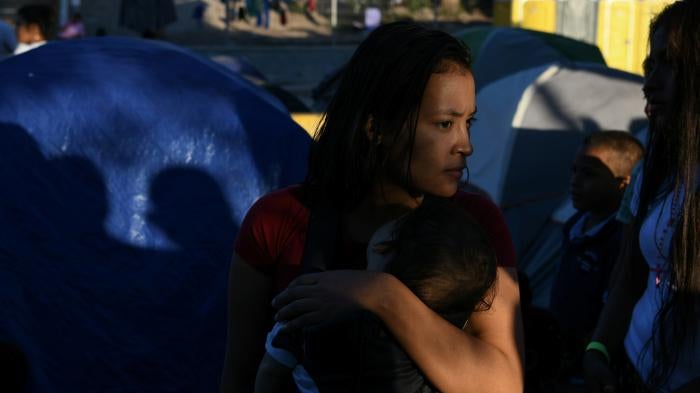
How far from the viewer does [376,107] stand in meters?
1.90

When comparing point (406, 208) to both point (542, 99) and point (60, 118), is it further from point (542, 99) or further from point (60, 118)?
point (542, 99)

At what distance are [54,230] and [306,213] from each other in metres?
2.11

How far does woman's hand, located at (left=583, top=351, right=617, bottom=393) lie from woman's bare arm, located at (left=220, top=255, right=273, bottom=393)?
0.85 meters

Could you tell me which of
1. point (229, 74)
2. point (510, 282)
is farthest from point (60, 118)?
point (510, 282)

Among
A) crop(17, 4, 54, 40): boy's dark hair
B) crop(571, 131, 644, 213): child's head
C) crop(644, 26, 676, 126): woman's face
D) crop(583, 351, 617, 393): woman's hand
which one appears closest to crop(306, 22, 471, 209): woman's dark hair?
crop(644, 26, 676, 126): woman's face

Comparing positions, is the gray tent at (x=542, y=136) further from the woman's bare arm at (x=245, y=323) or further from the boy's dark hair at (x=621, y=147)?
the woman's bare arm at (x=245, y=323)

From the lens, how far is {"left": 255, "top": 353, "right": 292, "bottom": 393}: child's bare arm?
1.80m

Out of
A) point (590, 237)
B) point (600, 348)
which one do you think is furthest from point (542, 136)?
point (600, 348)

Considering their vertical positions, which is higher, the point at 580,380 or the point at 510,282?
the point at 510,282

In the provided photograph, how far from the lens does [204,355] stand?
12.5 feet

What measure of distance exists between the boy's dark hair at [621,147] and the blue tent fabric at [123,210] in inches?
53.5

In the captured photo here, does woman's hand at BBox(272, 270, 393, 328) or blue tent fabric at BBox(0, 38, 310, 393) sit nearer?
woman's hand at BBox(272, 270, 393, 328)

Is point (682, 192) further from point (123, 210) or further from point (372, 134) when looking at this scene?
point (123, 210)

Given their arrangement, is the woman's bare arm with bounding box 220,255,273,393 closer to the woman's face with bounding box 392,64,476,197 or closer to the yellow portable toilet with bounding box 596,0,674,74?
the woman's face with bounding box 392,64,476,197
